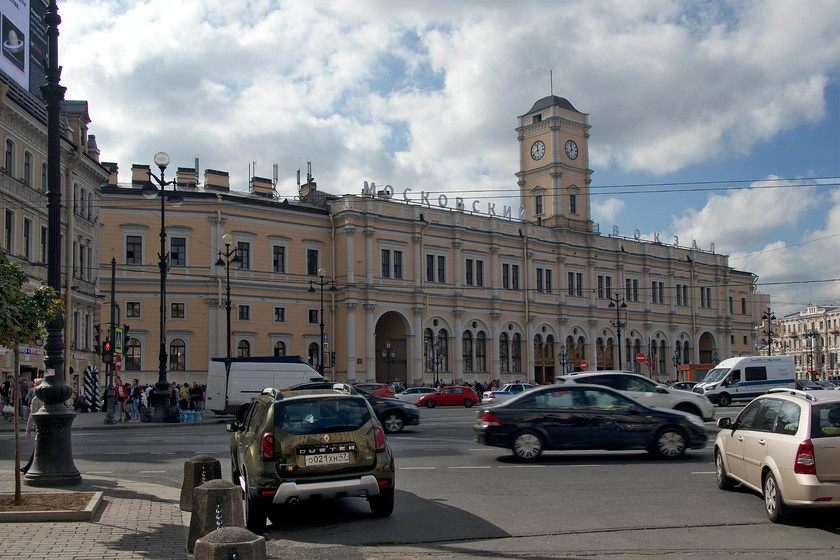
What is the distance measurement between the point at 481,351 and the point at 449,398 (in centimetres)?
2005

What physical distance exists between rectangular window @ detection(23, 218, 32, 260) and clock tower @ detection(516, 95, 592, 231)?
46.8 m

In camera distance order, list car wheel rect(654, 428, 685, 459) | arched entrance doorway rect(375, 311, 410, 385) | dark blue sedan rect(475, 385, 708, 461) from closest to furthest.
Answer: dark blue sedan rect(475, 385, 708, 461) < car wheel rect(654, 428, 685, 459) < arched entrance doorway rect(375, 311, 410, 385)

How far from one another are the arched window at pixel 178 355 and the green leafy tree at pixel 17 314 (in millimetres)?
44767

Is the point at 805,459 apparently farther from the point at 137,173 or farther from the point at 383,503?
the point at 137,173

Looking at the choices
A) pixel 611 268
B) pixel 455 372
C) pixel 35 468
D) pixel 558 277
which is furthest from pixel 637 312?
pixel 35 468

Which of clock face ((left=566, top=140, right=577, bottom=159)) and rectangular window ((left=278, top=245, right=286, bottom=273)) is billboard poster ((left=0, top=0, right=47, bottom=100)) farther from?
clock face ((left=566, top=140, right=577, bottom=159))

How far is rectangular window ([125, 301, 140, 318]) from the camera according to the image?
178 feet

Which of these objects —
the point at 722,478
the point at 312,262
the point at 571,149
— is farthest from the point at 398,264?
the point at 722,478

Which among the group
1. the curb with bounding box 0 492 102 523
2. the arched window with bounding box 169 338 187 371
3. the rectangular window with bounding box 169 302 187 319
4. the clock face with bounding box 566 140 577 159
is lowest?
the curb with bounding box 0 492 102 523

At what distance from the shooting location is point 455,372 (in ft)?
215

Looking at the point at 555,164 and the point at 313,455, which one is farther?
the point at 555,164

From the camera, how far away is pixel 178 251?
2212 inches

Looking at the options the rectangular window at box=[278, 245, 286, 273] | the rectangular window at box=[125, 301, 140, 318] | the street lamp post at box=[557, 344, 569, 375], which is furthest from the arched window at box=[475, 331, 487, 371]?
the rectangular window at box=[125, 301, 140, 318]

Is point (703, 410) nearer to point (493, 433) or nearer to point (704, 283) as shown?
point (493, 433)
